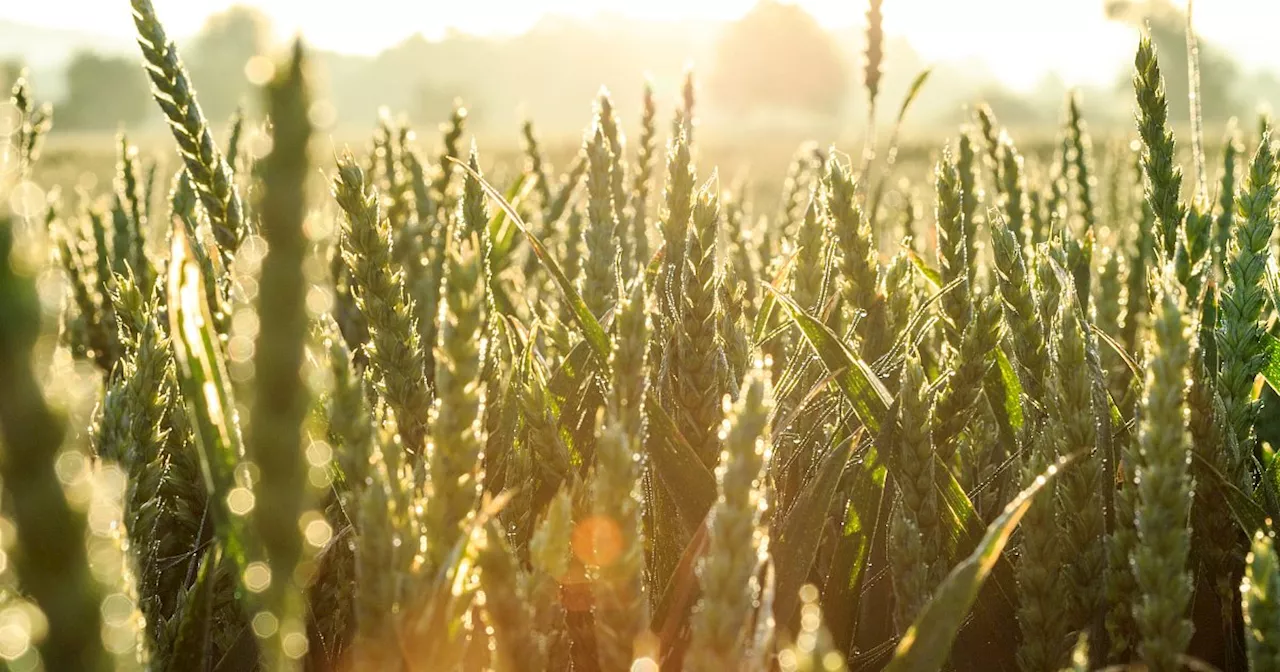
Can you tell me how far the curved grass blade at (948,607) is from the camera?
0.57 m

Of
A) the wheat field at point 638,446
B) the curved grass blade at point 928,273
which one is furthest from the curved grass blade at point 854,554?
the curved grass blade at point 928,273

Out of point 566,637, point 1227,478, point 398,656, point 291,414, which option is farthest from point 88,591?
point 1227,478

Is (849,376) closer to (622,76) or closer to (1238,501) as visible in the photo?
(1238,501)

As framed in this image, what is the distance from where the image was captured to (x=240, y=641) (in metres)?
0.82

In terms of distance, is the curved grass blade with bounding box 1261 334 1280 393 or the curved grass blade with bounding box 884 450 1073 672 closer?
the curved grass blade with bounding box 884 450 1073 672

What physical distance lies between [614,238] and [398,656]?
0.81m

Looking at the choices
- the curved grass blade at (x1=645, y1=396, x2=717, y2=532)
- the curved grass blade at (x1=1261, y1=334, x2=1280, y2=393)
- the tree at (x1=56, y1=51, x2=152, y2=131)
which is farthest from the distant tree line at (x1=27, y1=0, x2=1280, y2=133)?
the curved grass blade at (x1=645, y1=396, x2=717, y2=532)

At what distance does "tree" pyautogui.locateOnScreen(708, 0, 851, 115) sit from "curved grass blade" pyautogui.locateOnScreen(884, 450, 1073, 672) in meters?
77.1

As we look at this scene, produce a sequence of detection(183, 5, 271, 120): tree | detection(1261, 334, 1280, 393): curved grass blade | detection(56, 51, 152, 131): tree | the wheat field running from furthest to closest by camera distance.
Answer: detection(183, 5, 271, 120): tree < detection(56, 51, 152, 131): tree < detection(1261, 334, 1280, 393): curved grass blade < the wheat field

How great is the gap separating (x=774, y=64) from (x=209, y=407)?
80.9 meters

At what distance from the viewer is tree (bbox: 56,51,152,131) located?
66.4m

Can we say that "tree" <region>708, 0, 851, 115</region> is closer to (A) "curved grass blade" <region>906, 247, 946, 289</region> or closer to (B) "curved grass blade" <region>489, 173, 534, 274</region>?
(B) "curved grass blade" <region>489, 173, 534, 274</region>

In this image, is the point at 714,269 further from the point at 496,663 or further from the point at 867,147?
the point at 867,147

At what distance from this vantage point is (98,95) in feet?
223
